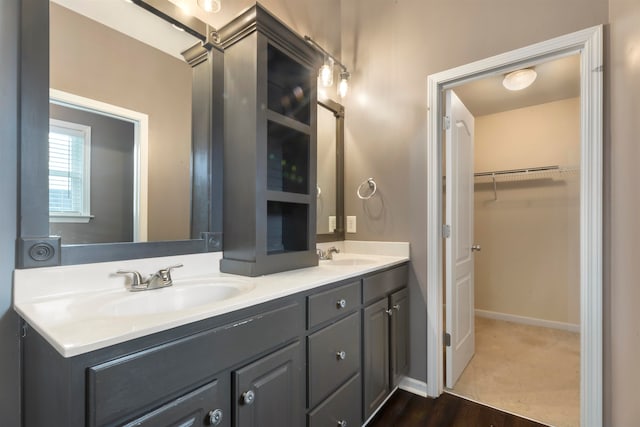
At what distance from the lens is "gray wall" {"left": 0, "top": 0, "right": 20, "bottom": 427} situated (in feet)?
2.75

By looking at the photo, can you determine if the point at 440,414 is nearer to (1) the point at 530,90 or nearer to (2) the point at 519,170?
(2) the point at 519,170

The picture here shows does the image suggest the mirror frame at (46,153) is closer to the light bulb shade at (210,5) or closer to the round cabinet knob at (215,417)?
the light bulb shade at (210,5)

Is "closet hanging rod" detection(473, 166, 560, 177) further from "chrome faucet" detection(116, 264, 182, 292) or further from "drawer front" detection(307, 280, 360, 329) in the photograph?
"chrome faucet" detection(116, 264, 182, 292)

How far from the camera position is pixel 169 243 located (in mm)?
1212

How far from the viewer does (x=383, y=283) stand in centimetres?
160

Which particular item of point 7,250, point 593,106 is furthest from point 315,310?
point 593,106

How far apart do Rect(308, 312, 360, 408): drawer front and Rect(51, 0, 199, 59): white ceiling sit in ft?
4.54

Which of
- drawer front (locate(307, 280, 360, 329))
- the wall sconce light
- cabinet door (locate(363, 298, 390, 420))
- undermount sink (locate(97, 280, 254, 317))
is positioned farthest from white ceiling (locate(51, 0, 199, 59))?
cabinet door (locate(363, 298, 390, 420))

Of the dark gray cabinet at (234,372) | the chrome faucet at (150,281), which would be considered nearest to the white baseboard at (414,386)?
the dark gray cabinet at (234,372)

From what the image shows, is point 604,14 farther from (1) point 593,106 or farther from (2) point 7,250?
(2) point 7,250

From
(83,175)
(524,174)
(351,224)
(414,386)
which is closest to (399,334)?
(414,386)

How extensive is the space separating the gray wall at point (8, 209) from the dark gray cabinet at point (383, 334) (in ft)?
4.21

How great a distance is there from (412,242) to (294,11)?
1718 mm

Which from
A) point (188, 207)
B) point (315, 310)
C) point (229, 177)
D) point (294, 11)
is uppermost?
point (294, 11)
